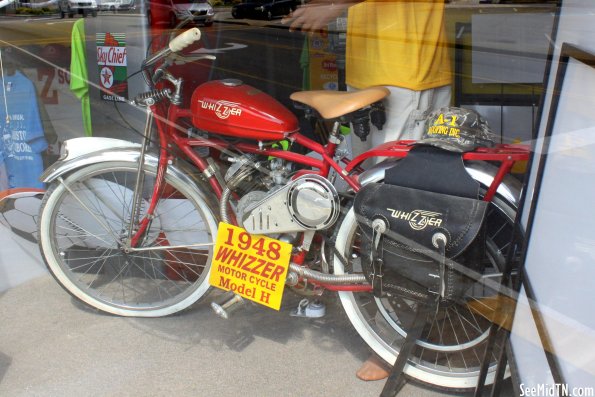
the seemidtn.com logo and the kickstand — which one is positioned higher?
the seemidtn.com logo

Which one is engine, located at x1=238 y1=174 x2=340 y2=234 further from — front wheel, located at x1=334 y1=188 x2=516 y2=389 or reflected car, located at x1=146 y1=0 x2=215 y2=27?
reflected car, located at x1=146 y1=0 x2=215 y2=27

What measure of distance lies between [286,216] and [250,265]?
30 centimetres

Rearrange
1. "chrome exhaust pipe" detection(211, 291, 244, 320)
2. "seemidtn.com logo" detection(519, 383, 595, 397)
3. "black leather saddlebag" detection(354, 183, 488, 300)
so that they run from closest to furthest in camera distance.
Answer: "seemidtn.com logo" detection(519, 383, 595, 397)
"black leather saddlebag" detection(354, 183, 488, 300)
"chrome exhaust pipe" detection(211, 291, 244, 320)

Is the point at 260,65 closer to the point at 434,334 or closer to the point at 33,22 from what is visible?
the point at 33,22

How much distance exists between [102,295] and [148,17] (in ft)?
4.98

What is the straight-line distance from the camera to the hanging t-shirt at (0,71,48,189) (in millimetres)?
3770

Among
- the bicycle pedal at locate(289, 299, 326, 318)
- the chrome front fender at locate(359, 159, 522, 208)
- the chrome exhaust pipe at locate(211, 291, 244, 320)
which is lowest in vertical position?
the bicycle pedal at locate(289, 299, 326, 318)

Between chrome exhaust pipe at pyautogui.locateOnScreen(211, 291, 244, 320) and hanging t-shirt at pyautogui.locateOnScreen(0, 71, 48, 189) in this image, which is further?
hanging t-shirt at pyautogui.locateOnScreen(0, 71, 48, 189)

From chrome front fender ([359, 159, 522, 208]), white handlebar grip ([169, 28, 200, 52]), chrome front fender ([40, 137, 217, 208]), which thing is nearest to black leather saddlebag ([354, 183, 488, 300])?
chrome front fender ([359, 159, 522, 208])

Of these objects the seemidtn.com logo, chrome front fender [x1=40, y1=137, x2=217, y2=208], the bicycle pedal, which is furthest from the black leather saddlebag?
chrome front fender [x1=40, y1=137, x2=217, y2=208]

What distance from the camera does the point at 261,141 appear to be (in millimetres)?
2828

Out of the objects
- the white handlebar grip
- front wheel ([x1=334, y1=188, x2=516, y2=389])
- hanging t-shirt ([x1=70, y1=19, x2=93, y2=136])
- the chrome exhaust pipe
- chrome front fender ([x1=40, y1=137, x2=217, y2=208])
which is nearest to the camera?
front wheel ([x1=334, y1=188, x2=516, y2=389])

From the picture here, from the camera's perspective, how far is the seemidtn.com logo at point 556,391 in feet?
5.51

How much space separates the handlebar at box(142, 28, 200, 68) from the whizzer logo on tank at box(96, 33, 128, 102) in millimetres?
850
